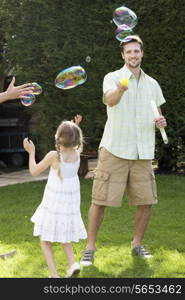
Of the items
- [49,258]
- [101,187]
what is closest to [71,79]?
[101,187]

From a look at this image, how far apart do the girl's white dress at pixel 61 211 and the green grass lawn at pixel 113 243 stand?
42cm

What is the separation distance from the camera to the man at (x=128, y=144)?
14.5ft

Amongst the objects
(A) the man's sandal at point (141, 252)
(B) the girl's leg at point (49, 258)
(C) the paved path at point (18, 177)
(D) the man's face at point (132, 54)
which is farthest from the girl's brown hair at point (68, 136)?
(C) the paved path at point (18, 177)

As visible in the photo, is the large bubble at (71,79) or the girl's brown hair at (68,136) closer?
the girl's brown hair at (68,136)

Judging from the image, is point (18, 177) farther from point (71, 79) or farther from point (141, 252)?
point (141, 252)

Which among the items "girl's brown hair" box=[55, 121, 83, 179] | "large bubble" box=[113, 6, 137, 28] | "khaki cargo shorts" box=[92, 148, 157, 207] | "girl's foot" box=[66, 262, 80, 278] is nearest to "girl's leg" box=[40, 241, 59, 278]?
"girl's foot" box=[66, 262, 80, 278]

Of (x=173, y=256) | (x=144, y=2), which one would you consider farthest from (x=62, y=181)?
(x=144, y=2)

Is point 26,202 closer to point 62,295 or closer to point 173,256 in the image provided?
point 173,256

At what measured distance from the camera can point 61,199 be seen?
3.92 m

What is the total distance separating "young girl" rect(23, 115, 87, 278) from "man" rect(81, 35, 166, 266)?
55 cm

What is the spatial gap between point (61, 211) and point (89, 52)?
5.85 m

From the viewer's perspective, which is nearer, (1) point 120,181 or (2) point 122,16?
(1) point 120,181

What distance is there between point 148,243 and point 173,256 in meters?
0.57

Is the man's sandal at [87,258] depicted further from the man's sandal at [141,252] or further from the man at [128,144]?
the man's sandal at [141,252]
